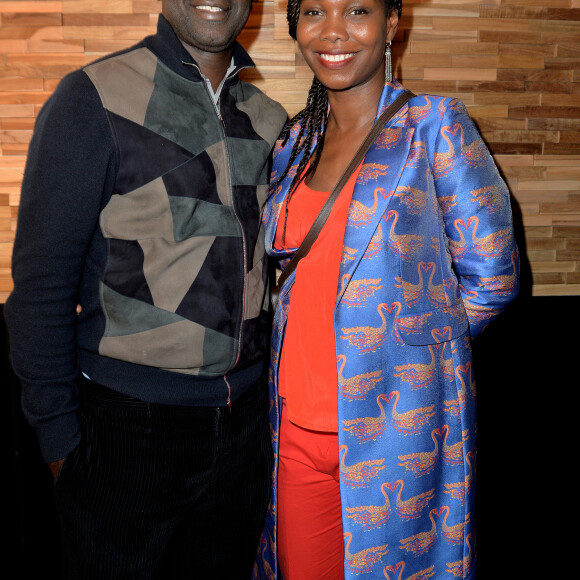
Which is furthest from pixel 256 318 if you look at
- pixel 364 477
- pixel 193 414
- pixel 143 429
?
pixel 364 477

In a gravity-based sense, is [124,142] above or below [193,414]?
above

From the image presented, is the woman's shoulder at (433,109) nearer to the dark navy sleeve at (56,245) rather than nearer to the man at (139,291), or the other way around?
the man at (139,291)

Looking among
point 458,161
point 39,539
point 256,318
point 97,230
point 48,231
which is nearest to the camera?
point 48,231

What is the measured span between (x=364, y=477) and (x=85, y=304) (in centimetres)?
88

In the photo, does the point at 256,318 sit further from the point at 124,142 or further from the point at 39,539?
the point at 39,539

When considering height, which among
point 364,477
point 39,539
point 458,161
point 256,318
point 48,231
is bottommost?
point 39,539

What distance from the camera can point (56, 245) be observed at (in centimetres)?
130

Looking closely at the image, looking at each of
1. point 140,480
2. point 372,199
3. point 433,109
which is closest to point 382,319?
point 372,199

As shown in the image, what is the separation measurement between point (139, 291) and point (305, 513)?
852mm

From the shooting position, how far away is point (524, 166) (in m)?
2.37

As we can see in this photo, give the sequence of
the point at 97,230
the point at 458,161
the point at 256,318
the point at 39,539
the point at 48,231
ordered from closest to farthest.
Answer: the point at 48,231
the point at 97,230
the point at 458,161
the point at 256,318
the point at 39,539

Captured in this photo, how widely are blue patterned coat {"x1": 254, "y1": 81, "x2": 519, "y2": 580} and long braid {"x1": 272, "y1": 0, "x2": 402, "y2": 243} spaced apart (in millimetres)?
261

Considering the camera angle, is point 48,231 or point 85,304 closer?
point 48,231

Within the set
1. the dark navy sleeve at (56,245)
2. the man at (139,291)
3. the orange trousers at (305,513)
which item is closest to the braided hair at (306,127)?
the man at (139,291)
